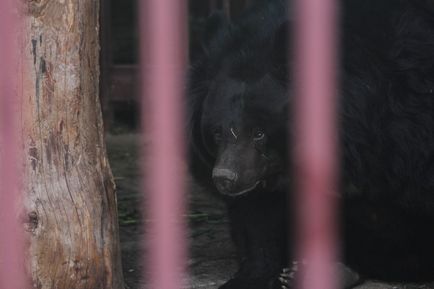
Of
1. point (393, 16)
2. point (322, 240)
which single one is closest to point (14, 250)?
point (322, 240)

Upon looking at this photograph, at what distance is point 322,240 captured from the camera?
2.19 meters

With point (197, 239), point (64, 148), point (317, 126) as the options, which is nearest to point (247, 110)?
point (64, 148)

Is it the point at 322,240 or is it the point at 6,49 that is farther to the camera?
the point at 6,49

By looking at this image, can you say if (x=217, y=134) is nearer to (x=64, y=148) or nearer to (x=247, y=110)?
(x=247, y=110)

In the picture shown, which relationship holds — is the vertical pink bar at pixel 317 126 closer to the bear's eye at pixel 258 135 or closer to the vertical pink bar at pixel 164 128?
the vertical pink bar at pixel 164 128

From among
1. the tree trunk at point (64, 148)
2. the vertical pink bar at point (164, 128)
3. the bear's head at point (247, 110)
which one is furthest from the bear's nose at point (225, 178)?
the vertical pink bar at point (164, 128)

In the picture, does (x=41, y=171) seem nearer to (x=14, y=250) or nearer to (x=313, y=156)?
(x=14, y=250)

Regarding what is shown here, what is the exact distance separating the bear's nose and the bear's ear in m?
0.60

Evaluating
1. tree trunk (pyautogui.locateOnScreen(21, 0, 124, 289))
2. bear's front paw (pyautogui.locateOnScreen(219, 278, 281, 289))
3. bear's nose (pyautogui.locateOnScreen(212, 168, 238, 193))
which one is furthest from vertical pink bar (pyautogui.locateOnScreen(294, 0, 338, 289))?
bear's front paw (pyautogui.locateOnScreen(219, 278, 281, 289))

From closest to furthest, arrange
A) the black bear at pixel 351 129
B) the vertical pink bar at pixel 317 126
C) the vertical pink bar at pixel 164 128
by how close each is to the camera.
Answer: the vertical pink bar at pixel 317 126 < the vertical pink bar at pixel 164 128 < the black bear at pixel 351 129

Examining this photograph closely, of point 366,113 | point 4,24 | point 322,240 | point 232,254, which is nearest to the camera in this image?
point 322,240

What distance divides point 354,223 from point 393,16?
2.50 feet

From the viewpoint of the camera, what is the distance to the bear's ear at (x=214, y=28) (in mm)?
3821

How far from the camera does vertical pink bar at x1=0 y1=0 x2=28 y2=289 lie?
270cm
